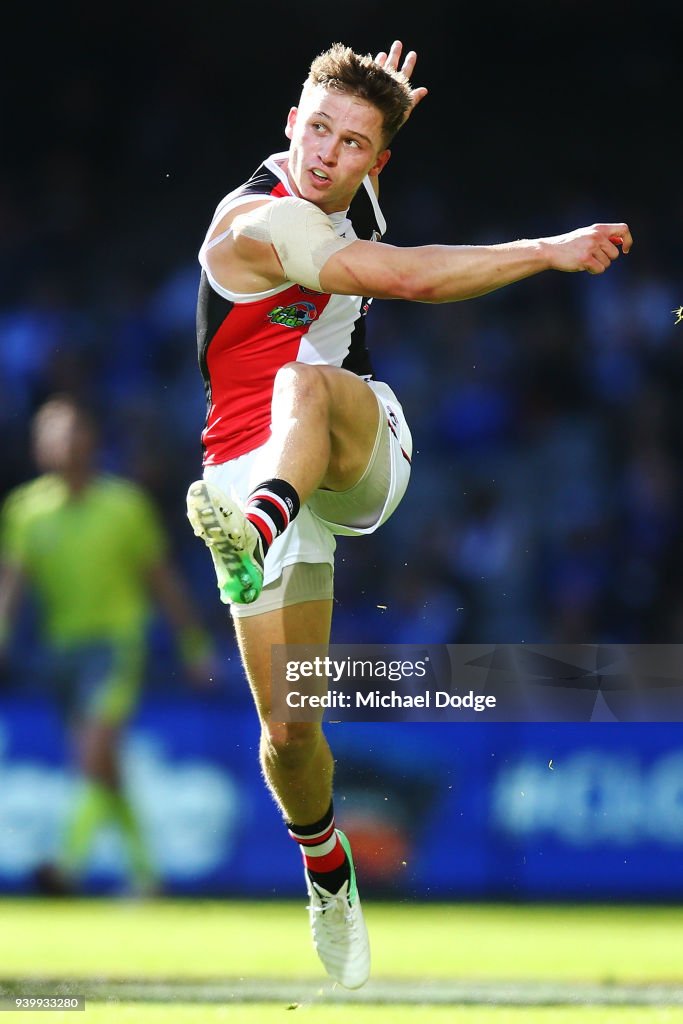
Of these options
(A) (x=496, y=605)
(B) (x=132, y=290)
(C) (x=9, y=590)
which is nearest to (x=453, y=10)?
(B) (x=132, y=290)

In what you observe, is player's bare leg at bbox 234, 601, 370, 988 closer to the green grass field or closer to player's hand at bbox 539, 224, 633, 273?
the green grass field

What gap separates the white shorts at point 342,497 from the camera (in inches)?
146

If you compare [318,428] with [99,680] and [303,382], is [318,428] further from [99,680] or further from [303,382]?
[99,680]

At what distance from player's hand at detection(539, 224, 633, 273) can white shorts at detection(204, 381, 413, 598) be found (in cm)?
75

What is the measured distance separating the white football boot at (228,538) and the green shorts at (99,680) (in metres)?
3.41

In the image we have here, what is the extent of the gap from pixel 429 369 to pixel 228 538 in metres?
4.57

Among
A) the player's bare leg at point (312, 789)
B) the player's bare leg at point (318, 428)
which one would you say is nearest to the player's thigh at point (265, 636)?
the player's bare leg at point (312, 789)

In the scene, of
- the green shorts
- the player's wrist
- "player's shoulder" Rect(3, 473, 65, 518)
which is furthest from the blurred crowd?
the player's wrist

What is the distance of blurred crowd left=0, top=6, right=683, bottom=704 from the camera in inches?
283

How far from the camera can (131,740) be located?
6484mm

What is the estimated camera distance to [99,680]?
649cm

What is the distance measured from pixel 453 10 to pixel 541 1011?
18.7 ft

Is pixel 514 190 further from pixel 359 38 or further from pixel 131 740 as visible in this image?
pixel 131 740

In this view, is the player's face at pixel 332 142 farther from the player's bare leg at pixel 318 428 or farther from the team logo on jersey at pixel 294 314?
the player's bare leg at pixel 318 428
